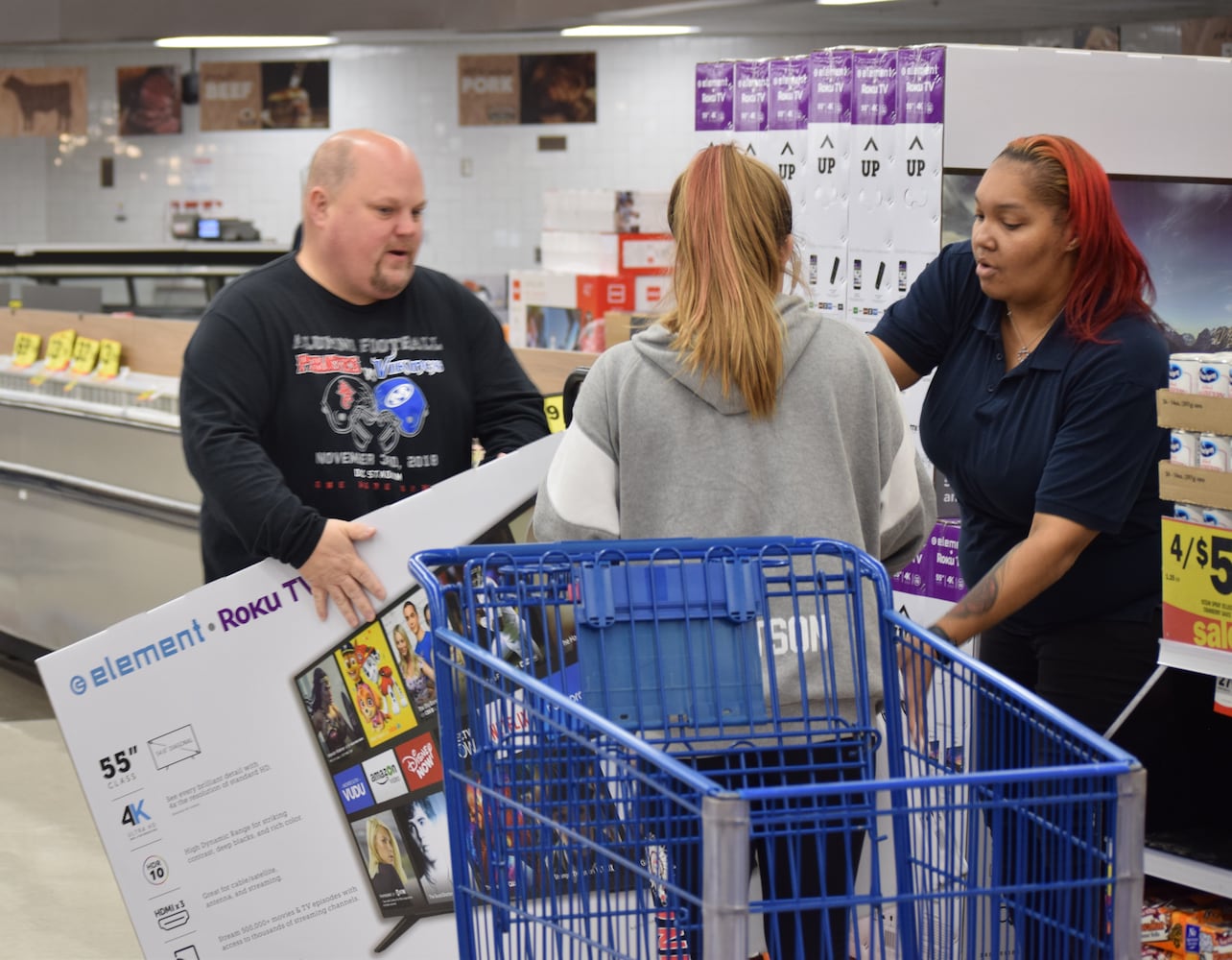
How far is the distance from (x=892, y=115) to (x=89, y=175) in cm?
1435

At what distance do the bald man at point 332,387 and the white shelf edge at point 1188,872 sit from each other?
1373 millimetres

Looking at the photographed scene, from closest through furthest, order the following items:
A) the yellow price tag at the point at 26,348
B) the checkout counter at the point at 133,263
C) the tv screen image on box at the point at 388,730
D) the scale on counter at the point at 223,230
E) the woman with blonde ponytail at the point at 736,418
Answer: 1. the woman with blonde ponytail at the point at 736,418
2. the tv screen image on box at the point at 388,730
3. the yellow price tag at the point at 26,348
4. the checkout counter at the point at 133,263
5. the scale on counter at the point at 223,230

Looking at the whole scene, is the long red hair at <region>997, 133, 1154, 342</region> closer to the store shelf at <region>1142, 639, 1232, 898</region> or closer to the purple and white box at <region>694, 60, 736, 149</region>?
the store shelf at <region>1142, 639, 1232, 898</region>

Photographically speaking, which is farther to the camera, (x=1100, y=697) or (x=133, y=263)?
(x=133, y=263)

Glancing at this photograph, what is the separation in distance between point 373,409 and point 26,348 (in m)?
4.48

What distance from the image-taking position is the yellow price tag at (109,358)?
20.9 feet

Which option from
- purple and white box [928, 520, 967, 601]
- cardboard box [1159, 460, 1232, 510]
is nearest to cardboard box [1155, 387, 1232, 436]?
cardboard box [1159, 460, 1232, 510]

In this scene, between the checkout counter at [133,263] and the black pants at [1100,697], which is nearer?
the black pants at [1100,697]

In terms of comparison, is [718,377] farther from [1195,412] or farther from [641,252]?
[641,252]

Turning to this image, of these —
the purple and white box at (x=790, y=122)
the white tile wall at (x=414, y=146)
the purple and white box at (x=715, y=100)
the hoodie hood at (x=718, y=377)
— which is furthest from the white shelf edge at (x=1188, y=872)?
the white tile wall at (x=414, y=146)

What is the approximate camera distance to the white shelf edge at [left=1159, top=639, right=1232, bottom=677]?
8.02ft

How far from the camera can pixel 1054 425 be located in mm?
2518

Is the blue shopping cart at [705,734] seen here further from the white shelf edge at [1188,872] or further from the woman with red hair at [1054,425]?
the white shelf edge at [1188,872]

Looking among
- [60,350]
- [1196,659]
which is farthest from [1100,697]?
[60,350]
